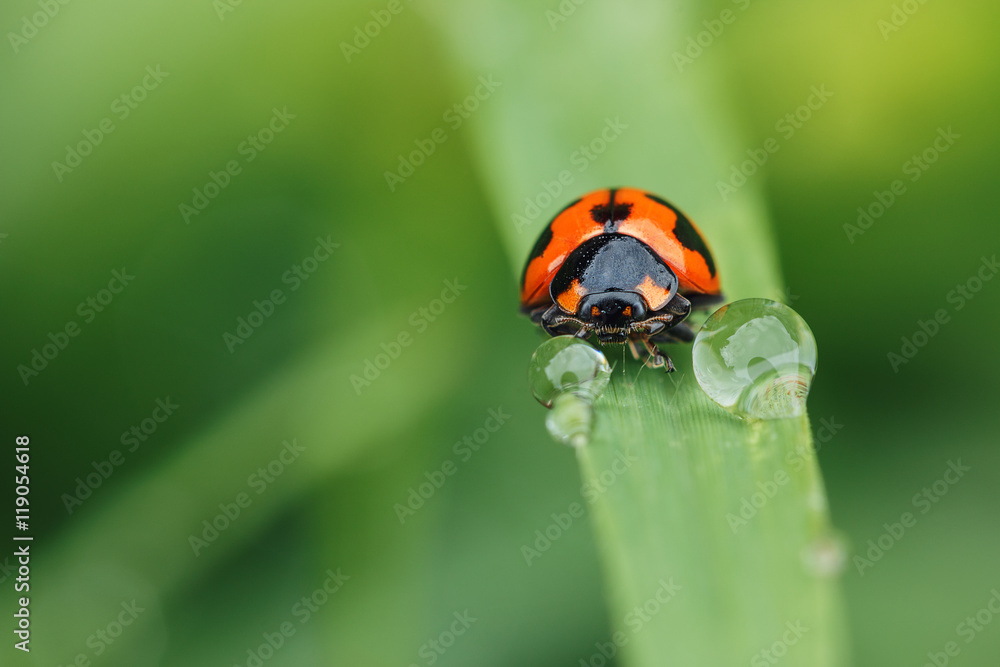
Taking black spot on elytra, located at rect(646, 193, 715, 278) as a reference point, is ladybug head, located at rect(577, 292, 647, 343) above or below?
below

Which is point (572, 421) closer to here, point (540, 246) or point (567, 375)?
point (567, 375)

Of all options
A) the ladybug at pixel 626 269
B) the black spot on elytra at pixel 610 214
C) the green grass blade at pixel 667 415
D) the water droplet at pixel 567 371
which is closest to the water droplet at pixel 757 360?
the green grass blade at pixel 667 415

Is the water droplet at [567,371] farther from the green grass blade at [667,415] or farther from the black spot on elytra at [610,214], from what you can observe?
the black spot on elytra at [610,214]

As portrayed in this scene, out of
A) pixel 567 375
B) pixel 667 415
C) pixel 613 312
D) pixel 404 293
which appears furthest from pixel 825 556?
pixel 404 293

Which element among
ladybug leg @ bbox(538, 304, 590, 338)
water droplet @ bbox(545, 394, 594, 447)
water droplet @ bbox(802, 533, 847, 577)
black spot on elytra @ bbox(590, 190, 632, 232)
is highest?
black spot on elytra @ bbox(590, 190, 632, 232)

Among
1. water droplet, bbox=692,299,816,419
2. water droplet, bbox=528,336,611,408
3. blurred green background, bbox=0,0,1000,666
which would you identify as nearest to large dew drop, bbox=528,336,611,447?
water droplet, bbox=528,336,611,408

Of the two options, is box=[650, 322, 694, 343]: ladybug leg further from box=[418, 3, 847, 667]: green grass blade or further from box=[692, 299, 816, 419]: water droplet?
box=[692, 299, 816, 419]: water droplet

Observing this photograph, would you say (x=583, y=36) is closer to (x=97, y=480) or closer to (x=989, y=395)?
(x=989, y=395)
